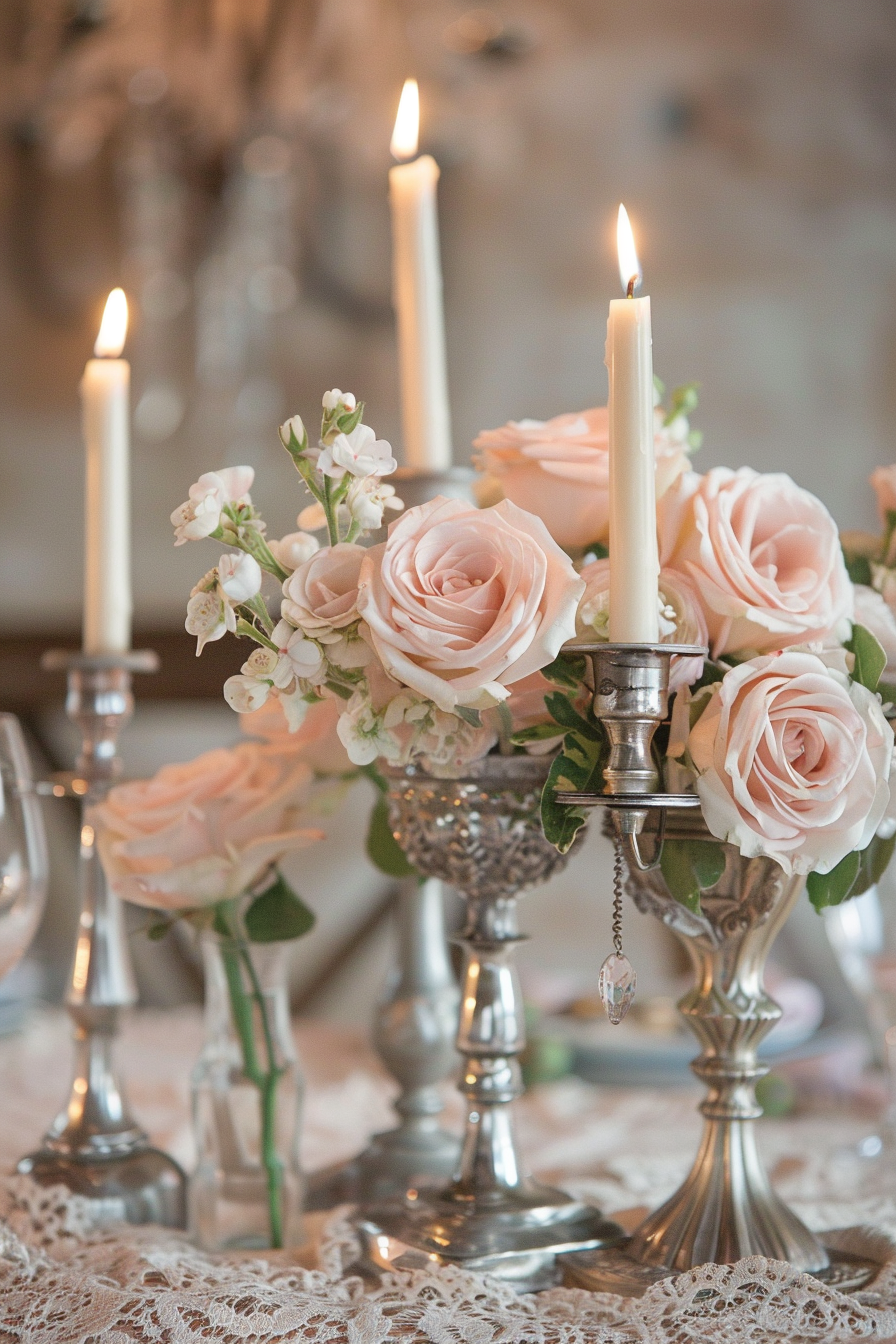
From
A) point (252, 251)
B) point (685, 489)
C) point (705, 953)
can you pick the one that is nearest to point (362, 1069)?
point (705, 953)

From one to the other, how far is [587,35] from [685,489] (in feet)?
5.46

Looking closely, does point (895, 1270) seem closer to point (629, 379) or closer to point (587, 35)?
point (629, 379)

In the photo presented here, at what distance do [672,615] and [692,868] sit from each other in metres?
0.10

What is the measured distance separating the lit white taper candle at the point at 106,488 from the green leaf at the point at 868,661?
0.39 meters

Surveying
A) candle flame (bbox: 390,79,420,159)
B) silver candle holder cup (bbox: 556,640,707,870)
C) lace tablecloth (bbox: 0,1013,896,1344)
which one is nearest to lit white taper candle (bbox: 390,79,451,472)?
candle flame (bbox: 390,79,420,159)

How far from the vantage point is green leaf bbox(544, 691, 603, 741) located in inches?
20.7

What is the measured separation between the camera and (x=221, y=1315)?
20.3 inches

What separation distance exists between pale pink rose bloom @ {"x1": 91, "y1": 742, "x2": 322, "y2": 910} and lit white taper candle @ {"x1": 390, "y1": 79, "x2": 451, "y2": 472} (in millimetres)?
176

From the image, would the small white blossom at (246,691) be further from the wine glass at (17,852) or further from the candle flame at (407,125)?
the candle flame at (407,125)

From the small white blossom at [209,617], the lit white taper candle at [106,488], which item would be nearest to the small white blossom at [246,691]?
the small white blossom at [209,617]

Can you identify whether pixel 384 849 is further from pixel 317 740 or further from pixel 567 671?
pixel 567 671

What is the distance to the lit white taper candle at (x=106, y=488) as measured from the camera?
717 millimetres

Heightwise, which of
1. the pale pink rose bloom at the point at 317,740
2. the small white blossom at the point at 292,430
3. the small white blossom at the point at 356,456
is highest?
the small white blossom at the point at 292,430

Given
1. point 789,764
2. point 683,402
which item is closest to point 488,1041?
point 789,764
